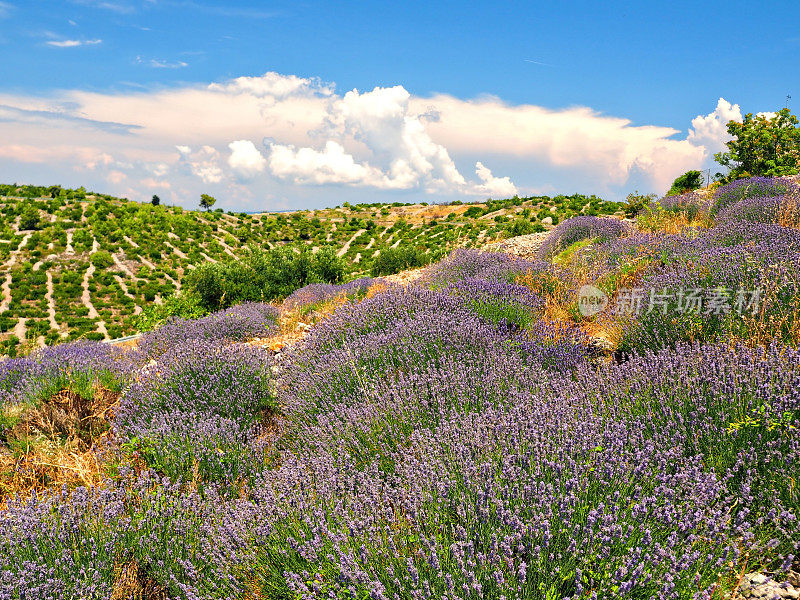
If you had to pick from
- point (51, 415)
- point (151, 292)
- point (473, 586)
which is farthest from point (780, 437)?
point (151, 292)

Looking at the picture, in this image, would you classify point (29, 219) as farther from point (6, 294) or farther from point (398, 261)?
point (398, 261)

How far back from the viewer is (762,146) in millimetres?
15242

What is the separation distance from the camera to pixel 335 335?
5098 mm

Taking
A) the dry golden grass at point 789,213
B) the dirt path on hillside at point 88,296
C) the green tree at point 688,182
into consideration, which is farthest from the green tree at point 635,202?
the dirt path on hillside at point 88,296

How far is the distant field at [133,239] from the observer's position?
20203mm

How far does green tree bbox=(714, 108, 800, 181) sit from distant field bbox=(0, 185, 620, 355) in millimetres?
4414

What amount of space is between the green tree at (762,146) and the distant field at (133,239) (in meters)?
4.41

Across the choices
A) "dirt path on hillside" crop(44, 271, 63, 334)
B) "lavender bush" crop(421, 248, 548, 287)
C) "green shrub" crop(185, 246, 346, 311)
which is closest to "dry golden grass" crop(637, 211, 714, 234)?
"lavender bush" crop(421, 248, 548, 287)

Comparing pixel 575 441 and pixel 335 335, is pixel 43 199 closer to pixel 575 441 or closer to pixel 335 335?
pixel 335 335

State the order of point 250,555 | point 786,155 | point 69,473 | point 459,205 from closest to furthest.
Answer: point 250,555
point 69,473
point 786,155
point 459,205

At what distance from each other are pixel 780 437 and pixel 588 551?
4.03 ft

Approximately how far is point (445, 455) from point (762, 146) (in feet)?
58.2

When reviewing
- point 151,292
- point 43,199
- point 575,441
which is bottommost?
point 151,292

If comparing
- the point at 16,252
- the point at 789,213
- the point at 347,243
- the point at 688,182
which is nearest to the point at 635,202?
the point at 688,182
